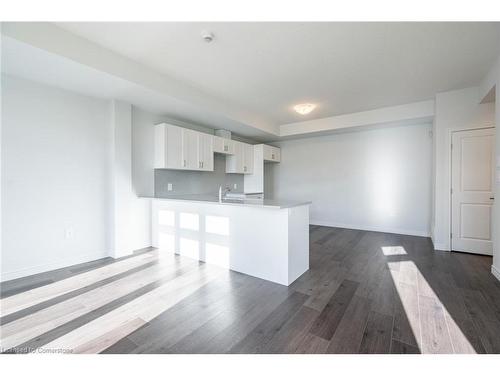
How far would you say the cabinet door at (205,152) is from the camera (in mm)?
4301

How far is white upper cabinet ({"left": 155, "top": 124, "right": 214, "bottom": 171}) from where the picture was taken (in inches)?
150

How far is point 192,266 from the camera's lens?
3.04m

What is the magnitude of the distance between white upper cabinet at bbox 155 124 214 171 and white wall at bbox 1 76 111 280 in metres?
0.77

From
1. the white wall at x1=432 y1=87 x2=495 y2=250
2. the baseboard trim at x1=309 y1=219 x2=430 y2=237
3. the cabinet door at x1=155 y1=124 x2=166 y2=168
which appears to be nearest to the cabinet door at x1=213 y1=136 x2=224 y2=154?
the cabinet door at x1=155 y1=124 x2=166 y2=168

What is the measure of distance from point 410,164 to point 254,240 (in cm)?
417

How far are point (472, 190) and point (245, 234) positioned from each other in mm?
3790

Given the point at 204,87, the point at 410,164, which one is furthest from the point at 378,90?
the point at 204,87

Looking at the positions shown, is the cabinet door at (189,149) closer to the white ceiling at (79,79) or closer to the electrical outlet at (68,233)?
the white ceiling at (79,79)

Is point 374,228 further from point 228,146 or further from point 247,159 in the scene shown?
point 228,146

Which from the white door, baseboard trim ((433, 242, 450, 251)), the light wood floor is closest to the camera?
the light wood floor

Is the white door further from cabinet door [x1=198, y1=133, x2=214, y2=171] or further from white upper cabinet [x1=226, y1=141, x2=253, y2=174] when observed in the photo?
cabinet door [x1=198, y1=133, x2=214, y2=171]

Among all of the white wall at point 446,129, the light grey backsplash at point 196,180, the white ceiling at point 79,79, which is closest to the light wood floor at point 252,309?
the white wall at point 446,129

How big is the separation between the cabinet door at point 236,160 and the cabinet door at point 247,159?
0.09 metres
